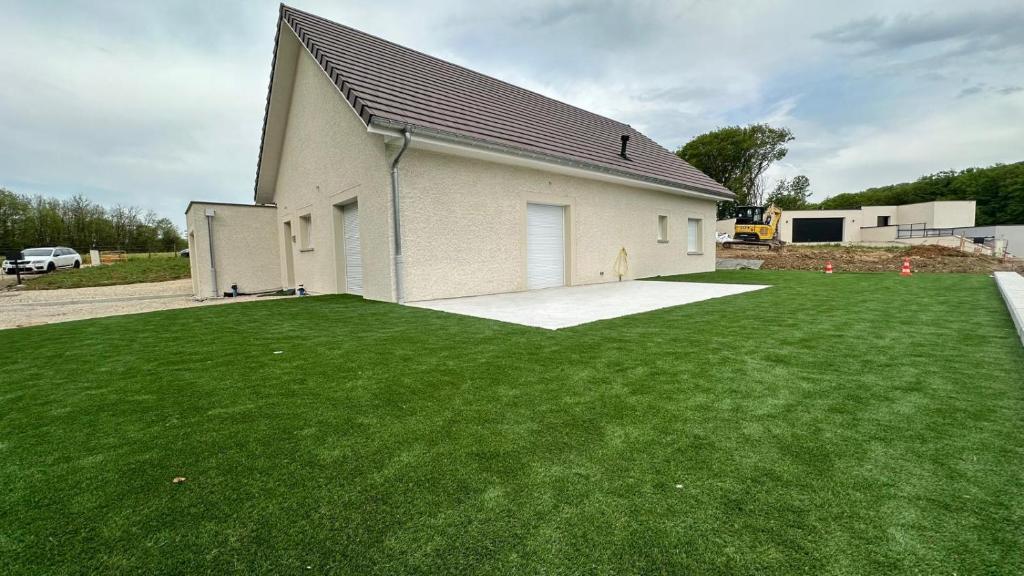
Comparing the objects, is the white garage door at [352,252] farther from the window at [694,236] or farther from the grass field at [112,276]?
the grass field at [112,276]

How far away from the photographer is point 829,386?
3.02 m

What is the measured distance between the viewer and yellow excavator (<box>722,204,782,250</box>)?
27.9 m

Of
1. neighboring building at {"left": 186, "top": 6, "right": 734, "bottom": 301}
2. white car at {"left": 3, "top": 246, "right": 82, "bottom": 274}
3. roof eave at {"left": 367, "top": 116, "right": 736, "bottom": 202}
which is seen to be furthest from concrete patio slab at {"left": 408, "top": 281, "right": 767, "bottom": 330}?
white car at {"left": 3, "top": 246, "right": 82, "bottom": 274}

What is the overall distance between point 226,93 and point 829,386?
60.3ft

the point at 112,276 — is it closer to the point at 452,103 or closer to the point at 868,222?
the point at 452,103

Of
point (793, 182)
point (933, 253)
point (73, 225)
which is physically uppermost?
point (793, 182)

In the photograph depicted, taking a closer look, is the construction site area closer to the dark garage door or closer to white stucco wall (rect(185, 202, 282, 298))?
white stucco wall (rect(185, 202, 282, 298))

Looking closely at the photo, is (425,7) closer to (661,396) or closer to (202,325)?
(202,325)

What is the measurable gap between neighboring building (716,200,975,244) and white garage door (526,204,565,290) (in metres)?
36.6

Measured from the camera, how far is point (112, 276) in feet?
65.4

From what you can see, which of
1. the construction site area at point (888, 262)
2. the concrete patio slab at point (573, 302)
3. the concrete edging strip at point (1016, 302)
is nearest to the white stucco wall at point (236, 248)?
the concrete patio slab at point (573, 302)

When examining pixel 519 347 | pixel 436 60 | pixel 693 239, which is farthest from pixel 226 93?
pixel 693 239

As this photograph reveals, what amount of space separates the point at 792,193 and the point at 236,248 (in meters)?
63.5

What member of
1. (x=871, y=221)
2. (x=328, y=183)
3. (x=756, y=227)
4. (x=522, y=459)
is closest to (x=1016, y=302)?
(x=522, y=459)
